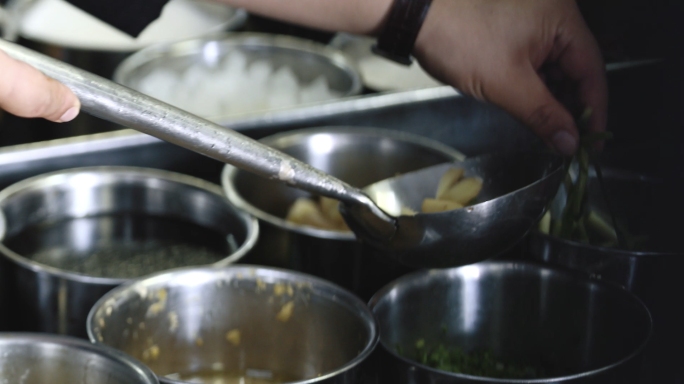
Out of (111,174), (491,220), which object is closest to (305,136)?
(111,174)

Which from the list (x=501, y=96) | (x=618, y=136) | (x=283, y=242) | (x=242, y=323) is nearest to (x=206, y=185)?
(x=283, y=242)

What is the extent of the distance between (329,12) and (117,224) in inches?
22.8

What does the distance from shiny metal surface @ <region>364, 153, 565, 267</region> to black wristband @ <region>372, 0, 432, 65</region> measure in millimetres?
226

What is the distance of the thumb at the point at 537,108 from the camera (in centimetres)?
94

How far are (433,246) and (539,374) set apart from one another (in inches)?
9.4

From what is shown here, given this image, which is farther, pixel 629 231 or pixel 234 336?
pixel 234 336

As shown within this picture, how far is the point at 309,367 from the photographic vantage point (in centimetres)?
110

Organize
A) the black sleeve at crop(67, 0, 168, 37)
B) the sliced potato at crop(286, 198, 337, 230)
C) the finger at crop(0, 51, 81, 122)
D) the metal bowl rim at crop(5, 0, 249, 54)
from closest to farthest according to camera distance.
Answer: the finger at crop(0, 51, 81, 122) → the black sleeve at crop(67, 0, 168, 37) → the sliced potato at crop(286, 198, 337, 230) → the metal bowl rim at crop(5, 0, 249, 54)

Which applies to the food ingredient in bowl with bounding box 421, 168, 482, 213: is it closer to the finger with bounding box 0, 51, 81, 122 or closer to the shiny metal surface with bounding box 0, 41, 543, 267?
the shiny metal surface with bounding box 0, 41, 543, 267

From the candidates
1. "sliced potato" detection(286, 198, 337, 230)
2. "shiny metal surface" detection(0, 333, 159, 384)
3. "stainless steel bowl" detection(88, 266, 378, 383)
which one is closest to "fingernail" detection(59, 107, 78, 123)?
"shiny metal surface" detection(0, 333, 159, 384)

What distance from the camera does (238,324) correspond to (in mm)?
1109

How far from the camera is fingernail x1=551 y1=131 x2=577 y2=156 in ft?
3.04

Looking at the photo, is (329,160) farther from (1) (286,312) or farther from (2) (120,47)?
(2) (120,47)

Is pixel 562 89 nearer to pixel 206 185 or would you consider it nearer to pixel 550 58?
pixel 550 58
